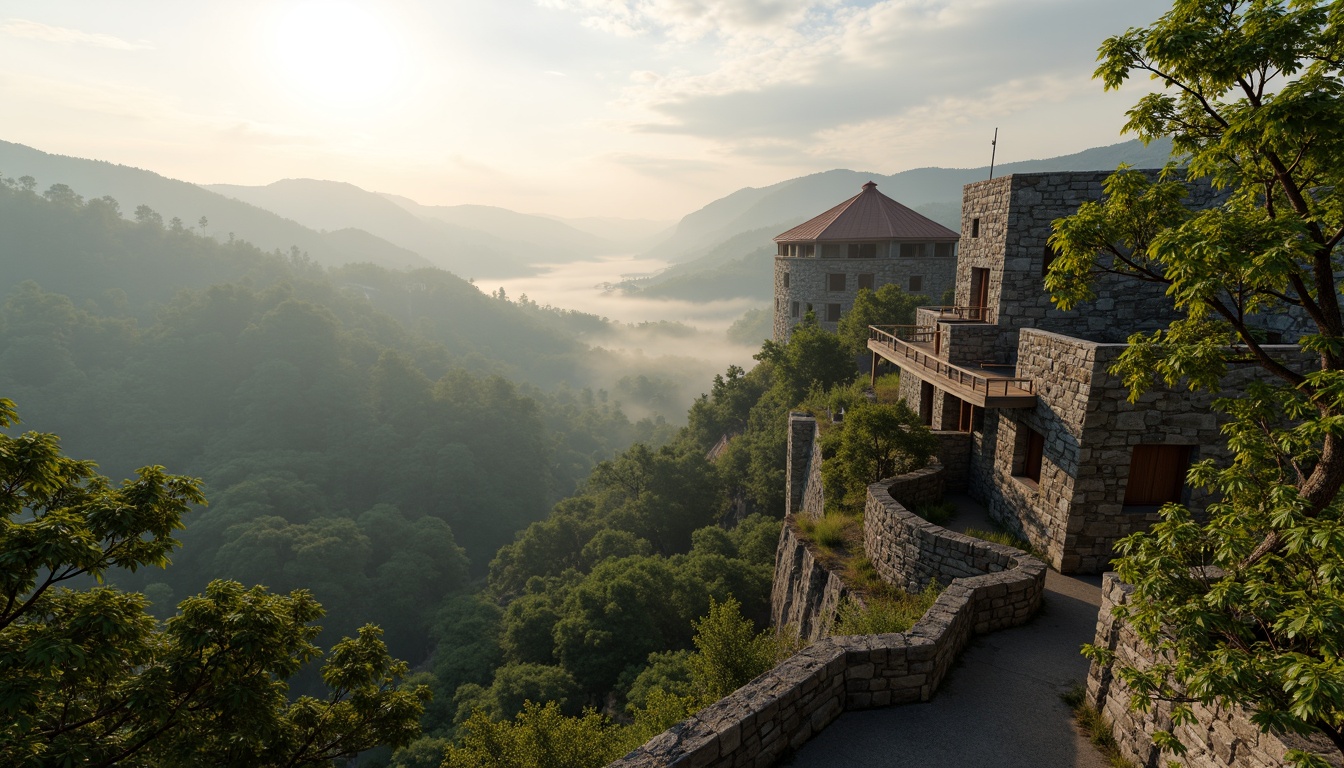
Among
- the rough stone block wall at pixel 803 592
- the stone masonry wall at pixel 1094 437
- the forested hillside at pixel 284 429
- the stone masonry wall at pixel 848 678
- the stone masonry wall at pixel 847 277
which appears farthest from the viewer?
the forested hillside at pixel 284 429

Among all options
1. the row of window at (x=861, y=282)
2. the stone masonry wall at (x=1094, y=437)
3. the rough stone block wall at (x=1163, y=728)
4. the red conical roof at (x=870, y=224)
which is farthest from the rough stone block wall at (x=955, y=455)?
the red conical roof at (x=870, y=224)

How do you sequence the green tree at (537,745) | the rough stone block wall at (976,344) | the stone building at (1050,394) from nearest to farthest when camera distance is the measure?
the stone building at (1050,394) < the green tree at (537,745) < the rough stone block wall at (976,344)

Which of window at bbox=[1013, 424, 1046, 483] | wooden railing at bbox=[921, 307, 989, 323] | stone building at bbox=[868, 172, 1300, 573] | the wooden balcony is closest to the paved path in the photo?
stone building at bbox=[868, 172, 1300, 573]

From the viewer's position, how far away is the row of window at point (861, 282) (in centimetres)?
4197

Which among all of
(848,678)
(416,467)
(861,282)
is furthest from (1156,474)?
(416,467)

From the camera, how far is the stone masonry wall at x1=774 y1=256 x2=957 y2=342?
41.6m

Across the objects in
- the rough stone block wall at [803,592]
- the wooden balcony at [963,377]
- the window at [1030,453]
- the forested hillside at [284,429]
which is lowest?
the forested hillside at [284,429]

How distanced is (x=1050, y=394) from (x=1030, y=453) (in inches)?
75.2

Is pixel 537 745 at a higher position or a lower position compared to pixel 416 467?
higher

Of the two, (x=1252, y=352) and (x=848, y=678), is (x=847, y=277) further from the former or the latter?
(x=848, y=678)

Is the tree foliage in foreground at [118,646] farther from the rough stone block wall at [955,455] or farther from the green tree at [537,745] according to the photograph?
the rough stone block wall at [955,455]

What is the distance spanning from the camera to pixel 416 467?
76.8 m

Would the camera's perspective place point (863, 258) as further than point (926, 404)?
Yes

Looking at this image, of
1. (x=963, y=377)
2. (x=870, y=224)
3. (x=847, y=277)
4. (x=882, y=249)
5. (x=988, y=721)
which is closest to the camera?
(x=988, y=721)
